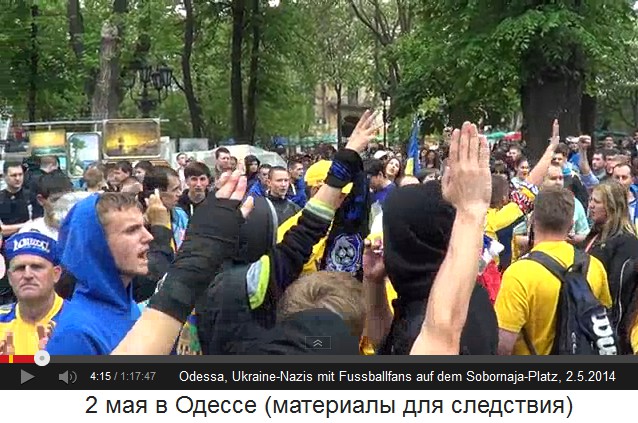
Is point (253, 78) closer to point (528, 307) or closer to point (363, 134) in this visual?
point (363, 134)

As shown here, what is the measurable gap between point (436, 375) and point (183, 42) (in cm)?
2948

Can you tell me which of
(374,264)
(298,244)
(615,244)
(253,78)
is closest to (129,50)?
(253,78)

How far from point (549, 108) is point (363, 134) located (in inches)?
625

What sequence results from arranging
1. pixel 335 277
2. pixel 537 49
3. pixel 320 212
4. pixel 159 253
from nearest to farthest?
Result: 1. pixel 335 277
2. pixel 320 212
3. pixel 159 253
4. pixel 537 49

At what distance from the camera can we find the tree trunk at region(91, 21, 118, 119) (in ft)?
66.0

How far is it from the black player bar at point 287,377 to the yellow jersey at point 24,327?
107 centimetres

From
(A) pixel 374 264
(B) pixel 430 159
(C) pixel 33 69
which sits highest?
(C) pixel 33 69

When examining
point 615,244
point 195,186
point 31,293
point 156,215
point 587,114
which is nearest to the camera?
point 31,293

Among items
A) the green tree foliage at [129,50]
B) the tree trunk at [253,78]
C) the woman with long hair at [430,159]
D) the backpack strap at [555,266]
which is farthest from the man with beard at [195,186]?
the tree trunk at [253,78]

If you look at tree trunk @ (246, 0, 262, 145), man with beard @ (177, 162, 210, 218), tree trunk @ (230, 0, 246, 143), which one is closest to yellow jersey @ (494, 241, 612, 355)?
man with beard @ (177, 162, 210, 218)

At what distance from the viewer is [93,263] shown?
301cm

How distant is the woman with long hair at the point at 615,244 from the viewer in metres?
4.54

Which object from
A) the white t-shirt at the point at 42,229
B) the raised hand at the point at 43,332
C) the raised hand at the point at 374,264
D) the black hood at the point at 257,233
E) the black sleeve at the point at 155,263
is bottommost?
the raised hand at the point at 43,332

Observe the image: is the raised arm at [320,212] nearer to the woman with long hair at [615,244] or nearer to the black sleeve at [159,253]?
the black sleeve at [159,253]
